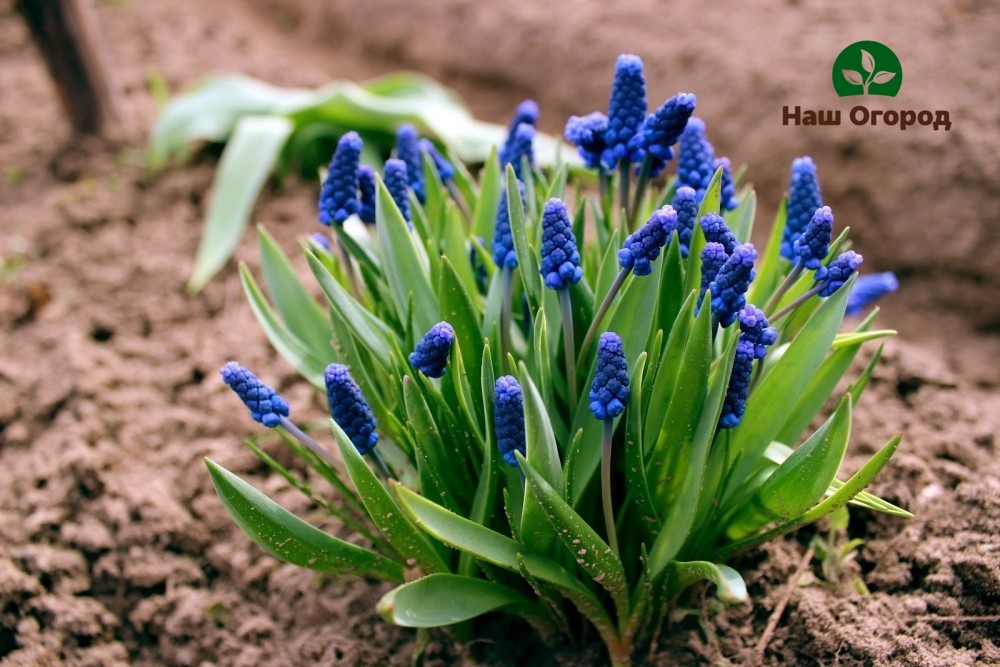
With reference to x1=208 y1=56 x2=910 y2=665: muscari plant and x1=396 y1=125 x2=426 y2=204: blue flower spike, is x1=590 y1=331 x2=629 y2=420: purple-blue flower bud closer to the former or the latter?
x1=208 y1=56 x2=910 y2=665: muscari plant

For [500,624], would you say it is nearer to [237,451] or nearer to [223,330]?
[237,451]

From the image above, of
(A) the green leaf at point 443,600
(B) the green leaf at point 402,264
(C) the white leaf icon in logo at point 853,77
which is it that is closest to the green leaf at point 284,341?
(B) the green leaf at point 402,264

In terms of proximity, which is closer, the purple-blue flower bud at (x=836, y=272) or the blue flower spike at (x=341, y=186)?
the purple-blue flower bud at (x=836, y=272)

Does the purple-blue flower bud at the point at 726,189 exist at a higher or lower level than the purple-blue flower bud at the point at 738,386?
higher

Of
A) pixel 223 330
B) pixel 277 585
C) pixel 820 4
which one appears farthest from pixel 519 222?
pixel 820 4

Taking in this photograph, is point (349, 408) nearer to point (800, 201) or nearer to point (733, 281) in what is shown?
point (733, 281)

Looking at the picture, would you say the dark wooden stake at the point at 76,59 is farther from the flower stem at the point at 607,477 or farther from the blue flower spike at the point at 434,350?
A: the flower stem at the point at 607,477

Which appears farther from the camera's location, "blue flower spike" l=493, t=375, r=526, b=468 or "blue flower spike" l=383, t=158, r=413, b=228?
"blue flower spike" l=383, t=158, r=413, b=228

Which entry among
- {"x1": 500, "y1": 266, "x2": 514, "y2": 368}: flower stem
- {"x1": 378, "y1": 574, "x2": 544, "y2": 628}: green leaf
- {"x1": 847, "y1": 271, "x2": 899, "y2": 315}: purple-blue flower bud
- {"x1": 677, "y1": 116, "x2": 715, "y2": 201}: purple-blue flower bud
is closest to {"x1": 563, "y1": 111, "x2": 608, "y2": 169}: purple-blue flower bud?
{"x1": 677, "y1": 116, "x2": 715, "y2": 201}: purple-blue flower bud
